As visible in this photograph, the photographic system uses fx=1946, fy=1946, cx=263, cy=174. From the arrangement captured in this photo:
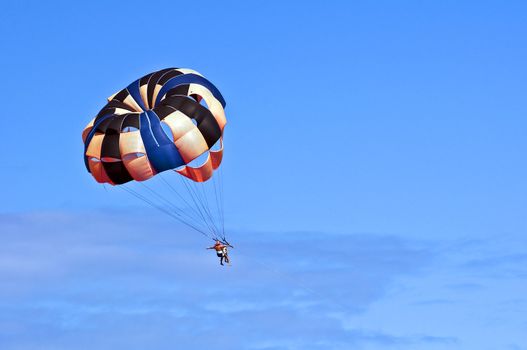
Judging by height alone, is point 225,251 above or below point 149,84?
below

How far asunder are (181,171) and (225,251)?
6186 millimetres

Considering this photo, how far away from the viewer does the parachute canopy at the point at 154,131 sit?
105 meters

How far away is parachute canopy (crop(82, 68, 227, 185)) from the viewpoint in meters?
105

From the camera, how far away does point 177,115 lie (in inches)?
4131

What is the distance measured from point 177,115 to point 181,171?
5572 millimetres

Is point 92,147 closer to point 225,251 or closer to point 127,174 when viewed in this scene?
point 127,174

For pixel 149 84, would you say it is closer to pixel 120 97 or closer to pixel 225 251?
pixel 120 97

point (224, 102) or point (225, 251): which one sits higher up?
point (224, 102)

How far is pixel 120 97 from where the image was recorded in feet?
356

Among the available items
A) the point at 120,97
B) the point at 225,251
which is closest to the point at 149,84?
the point at 120,97

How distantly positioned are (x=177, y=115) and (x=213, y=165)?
549cm

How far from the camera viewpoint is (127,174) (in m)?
106

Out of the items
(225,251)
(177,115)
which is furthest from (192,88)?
(225,251)

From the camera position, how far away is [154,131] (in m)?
104
